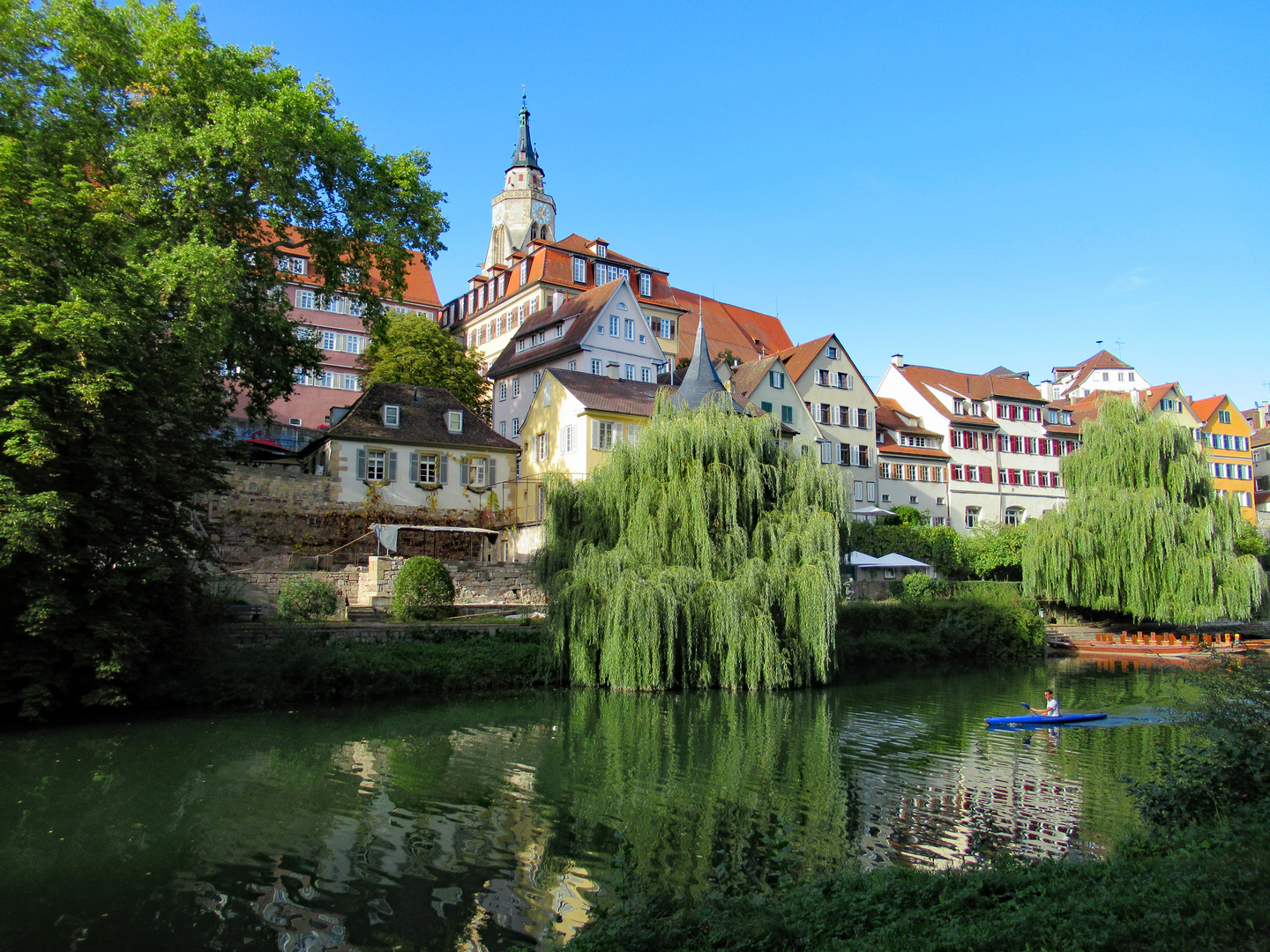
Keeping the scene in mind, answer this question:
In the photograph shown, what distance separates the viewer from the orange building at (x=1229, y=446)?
215 ft

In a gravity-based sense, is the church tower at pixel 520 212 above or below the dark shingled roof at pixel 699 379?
above

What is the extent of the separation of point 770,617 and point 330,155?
16575mm

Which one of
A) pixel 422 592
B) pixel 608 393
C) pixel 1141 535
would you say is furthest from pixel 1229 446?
pixel 422 592

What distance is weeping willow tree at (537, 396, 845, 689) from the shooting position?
21.9m

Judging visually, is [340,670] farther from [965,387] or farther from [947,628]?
[965,387]

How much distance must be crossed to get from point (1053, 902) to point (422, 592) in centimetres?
2142

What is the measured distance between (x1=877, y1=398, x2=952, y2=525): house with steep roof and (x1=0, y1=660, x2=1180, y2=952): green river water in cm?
3291

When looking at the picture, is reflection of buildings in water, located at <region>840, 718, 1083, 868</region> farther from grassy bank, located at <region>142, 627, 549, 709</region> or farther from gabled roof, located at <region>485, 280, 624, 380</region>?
gabled roof, located at <region>485, 280, 624, 380</region>

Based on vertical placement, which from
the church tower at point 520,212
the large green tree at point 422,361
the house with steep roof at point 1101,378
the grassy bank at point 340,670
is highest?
the church tower at point 520,212

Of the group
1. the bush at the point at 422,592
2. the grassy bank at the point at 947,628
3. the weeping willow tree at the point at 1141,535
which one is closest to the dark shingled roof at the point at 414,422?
the bush at the point at 422,592

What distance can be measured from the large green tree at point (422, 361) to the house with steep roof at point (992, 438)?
28.6 metres

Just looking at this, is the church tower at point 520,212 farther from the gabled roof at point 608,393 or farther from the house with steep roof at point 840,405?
the gabled roof at point 608,393

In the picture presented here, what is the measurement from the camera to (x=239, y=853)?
33.6 ft

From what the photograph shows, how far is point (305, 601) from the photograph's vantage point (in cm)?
2372
